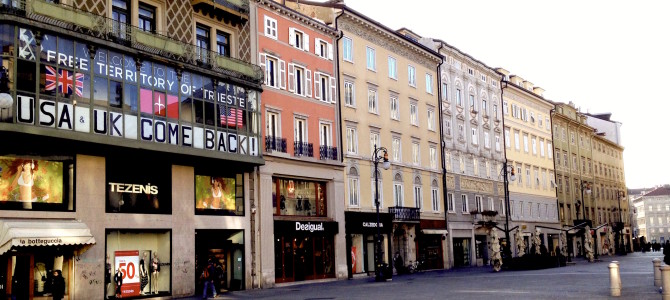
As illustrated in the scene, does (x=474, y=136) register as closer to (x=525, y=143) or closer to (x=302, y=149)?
(x=525, y=143)

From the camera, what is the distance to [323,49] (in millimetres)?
42500

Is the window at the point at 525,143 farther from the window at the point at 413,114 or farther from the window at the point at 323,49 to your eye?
the window at the point at 323,49

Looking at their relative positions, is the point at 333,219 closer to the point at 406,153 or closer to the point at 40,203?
the point at 406,153

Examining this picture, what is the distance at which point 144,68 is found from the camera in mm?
28328

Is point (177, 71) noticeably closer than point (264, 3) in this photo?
Yes

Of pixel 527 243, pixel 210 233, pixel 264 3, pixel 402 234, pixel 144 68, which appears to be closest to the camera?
pixel 144 68

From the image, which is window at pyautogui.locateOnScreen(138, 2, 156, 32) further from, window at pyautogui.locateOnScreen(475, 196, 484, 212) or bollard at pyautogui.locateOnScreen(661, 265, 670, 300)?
window at pyautogui.locateOnScreen(475, 196, 484, 212)

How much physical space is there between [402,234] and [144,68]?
2499cm

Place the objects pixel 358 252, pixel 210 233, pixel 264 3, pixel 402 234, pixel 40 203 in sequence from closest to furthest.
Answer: pixel 40 203 → pixel 210 233 → pixel 264 3 → pixel 358 252 → pixel 402 234

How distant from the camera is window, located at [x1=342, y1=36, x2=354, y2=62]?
4424 cm

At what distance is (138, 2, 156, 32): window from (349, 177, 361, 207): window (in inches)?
666

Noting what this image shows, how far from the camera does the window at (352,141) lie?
4361 centimetres

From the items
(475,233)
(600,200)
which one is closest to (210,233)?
(475,233)

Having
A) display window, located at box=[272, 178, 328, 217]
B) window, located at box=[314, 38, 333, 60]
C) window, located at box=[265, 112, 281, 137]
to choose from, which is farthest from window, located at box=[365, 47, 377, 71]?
window, located at box=[265, 112, 281, 137]
